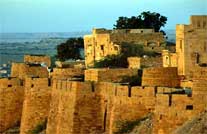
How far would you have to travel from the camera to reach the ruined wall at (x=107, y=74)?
2994 cm

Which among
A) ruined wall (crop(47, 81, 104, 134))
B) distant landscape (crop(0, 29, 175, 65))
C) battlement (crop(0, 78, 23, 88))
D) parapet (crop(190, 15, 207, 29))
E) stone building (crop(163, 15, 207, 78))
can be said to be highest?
distant landscape (crop(0, 29, 175, 65))

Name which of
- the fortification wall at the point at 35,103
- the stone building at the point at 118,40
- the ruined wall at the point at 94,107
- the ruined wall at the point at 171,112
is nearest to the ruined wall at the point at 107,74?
the ruined wall at the point at 94,107

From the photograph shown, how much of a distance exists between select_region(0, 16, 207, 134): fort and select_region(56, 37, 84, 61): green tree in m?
15.0

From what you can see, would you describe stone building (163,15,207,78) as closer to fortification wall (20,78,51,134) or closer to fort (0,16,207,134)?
fort (0,16,207,134)

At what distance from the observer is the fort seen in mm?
23438

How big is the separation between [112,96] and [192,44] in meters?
6.79

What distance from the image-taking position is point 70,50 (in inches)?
2092

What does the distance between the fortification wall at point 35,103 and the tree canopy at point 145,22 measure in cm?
1726

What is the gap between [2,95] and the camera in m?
35.0

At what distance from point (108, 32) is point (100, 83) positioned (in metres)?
17.6

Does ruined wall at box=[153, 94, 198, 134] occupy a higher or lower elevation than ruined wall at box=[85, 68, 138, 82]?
lower

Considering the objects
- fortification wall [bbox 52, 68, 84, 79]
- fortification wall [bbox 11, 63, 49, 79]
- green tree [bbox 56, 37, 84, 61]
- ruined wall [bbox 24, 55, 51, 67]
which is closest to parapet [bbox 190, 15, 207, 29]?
fortification wall [bbox 52, 68, 84, 79]

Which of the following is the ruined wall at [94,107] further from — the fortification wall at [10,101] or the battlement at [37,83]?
the fortification wall at [10,101]

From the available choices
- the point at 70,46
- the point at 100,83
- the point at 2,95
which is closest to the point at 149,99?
the point at 100,83
